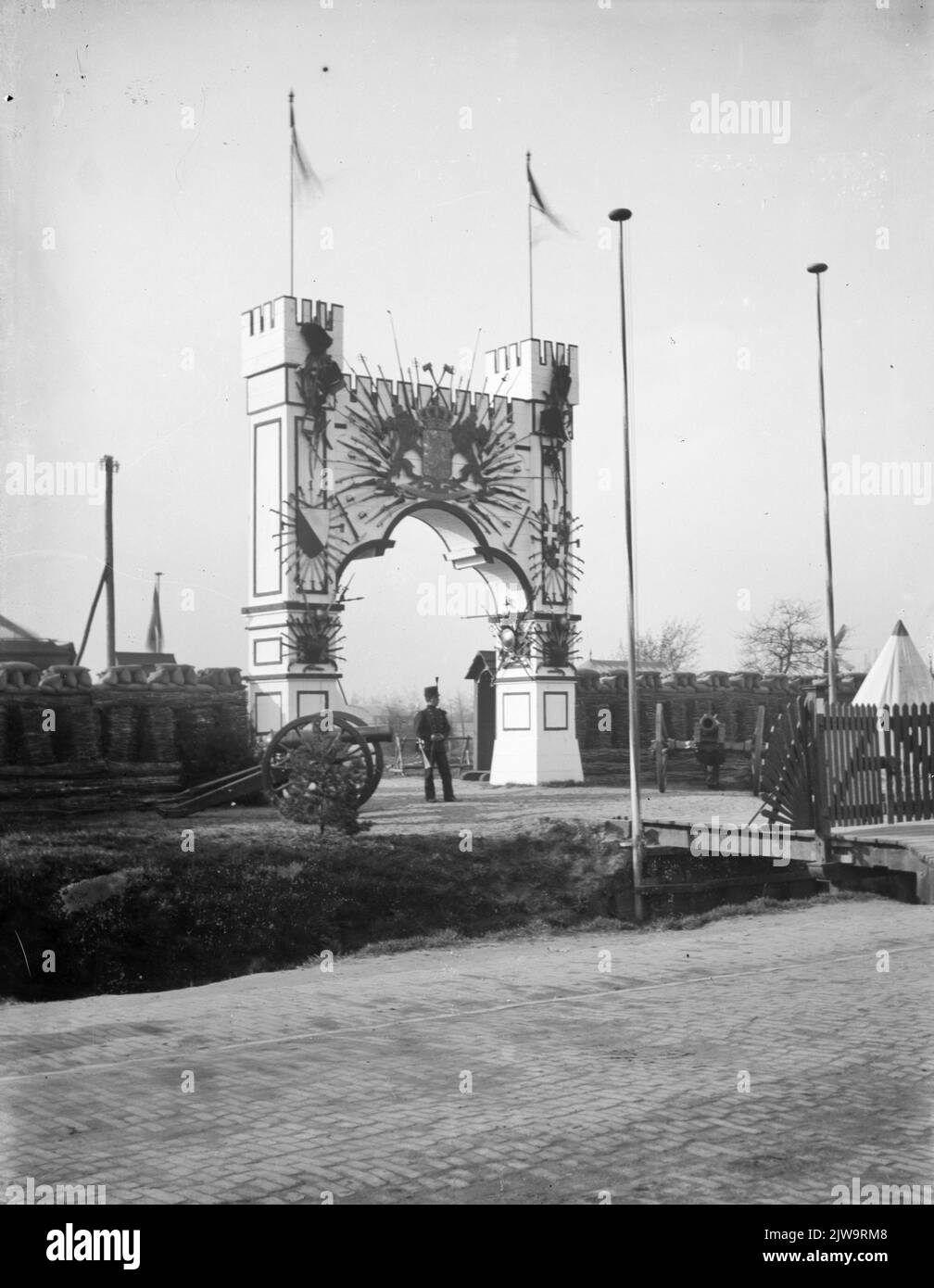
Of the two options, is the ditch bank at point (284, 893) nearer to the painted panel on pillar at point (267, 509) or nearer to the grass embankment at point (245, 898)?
the grass embankment at point (245, 898)

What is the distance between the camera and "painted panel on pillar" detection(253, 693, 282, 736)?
1958 centimetres

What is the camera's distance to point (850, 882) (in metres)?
14.3

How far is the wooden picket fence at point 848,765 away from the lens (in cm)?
1453

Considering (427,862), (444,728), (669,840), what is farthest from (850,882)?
(444,728)

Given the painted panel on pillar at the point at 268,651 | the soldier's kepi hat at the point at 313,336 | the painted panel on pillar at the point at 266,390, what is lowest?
the painted panel on pillar at the point at 268,651

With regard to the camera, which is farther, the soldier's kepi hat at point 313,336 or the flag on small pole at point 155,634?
the flag on small pole at point 155,634

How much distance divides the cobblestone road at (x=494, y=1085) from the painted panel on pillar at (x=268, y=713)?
31.6ft

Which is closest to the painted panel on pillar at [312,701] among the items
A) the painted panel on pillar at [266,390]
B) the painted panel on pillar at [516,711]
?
the painted panel on pillar at [516,711]

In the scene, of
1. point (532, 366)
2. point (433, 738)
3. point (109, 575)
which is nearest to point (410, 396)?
point (532, 366)

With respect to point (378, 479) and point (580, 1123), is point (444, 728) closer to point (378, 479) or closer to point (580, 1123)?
point (378, 479)

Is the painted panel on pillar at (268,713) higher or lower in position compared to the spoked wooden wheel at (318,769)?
higher

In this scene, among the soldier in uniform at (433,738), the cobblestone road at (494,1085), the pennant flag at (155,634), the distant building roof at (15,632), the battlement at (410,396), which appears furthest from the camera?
the pennant flag at (155,634)

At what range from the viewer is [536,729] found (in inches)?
878

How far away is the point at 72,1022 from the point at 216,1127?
9.85ft
